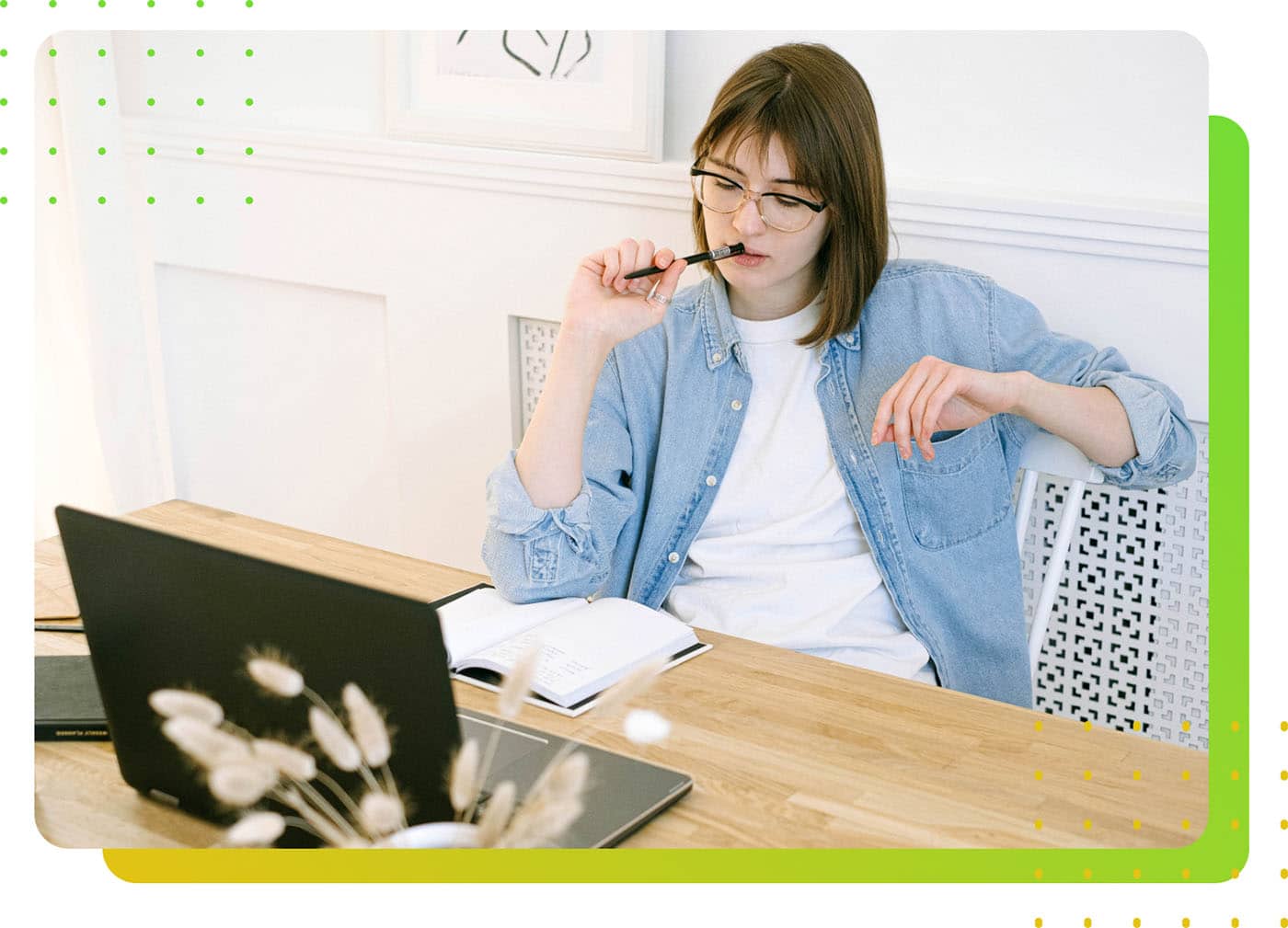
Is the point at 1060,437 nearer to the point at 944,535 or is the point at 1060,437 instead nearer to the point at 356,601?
the point at 944,535

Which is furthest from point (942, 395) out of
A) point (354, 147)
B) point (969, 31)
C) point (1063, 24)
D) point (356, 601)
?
point (354, 147)

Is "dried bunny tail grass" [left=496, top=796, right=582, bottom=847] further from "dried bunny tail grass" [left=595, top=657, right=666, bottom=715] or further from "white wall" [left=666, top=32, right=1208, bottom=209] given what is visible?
"white wall" [left=666, top=32, right=1208, bottom=209]

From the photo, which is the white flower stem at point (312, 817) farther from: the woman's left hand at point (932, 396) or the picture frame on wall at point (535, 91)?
the picture frame on wall at point (535, 91)

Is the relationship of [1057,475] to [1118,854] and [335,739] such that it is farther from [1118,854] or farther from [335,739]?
[335,739]

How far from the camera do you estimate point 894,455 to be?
1297 mm

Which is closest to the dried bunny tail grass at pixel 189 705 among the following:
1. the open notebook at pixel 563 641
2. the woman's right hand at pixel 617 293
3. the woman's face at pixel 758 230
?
the open notebook at pixel 563 641

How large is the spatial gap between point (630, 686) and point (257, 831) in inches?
9.8

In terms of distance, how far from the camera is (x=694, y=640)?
3.66 ft

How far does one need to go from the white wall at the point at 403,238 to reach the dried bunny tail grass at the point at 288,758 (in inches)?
23.4

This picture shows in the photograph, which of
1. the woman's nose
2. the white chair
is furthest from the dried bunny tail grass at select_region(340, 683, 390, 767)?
the white chair

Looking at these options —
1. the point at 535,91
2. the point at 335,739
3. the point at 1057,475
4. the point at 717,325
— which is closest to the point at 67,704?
the point at 335,739

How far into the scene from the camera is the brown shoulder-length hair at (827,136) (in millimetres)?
1230

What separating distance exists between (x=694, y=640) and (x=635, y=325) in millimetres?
311

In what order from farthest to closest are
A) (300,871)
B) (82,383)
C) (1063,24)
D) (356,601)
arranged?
(82,383) → (1063,24) → (300,871) → (356,601)
